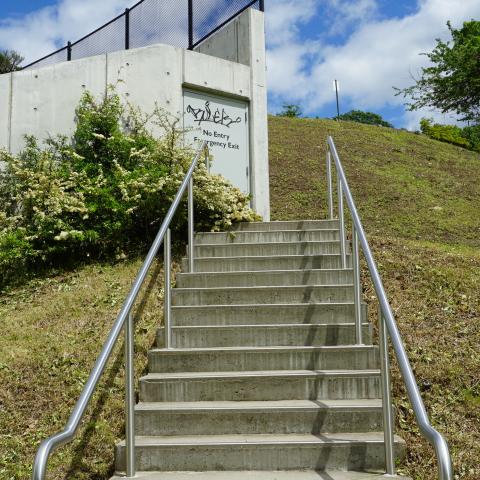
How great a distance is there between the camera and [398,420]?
3896 millimetres

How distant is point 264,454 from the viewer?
11.5ft

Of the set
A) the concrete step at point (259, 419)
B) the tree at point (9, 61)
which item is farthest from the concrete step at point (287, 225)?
the tree at point (9, 61)

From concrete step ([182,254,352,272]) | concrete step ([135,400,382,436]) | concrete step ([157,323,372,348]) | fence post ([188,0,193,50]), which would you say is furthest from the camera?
fence post ([188,0,193,50])

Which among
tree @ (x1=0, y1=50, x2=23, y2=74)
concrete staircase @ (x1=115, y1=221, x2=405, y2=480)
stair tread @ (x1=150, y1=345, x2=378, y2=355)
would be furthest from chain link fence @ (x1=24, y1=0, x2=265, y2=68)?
tree @ (x1=0, y1=50, x2=23, y2=74)

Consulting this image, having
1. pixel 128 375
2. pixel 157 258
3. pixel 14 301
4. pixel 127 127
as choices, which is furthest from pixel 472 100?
pixel 128 375

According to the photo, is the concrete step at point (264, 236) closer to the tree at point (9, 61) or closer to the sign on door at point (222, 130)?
the sign on door at point (222, 130)

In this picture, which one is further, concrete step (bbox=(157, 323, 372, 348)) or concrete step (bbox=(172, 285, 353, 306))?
concrete step (bbox=(172, 285, 353, 306))

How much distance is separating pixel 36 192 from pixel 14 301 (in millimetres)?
1422

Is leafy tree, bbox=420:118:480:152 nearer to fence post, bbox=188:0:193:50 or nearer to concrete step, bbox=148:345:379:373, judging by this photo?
fence post, bbox=188:0:193:50

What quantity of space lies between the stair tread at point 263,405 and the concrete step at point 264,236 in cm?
287

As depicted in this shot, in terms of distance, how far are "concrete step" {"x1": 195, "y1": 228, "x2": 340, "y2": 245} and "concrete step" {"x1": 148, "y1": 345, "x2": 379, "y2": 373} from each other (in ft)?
7.85

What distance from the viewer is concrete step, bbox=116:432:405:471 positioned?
344 cm

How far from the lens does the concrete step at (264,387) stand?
4027mm

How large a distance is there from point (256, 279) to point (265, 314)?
2.28 ft
